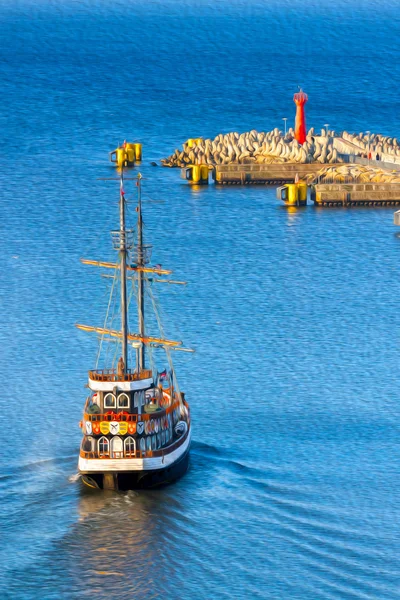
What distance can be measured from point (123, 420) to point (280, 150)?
285ft

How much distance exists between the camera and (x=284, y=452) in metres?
76.9

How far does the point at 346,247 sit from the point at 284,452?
49.9 metres

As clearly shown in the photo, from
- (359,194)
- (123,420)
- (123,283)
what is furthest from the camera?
(359,194)

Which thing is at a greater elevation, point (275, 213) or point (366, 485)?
point (275, 213)

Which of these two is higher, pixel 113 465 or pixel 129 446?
pixel 129 446

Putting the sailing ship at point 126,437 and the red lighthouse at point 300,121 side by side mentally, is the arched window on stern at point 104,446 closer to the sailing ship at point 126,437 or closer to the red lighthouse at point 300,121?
A: the sailing ship at point 126,437

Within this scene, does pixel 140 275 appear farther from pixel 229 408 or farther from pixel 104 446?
pixel 104 446

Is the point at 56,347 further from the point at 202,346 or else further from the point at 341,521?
the point at 341,521

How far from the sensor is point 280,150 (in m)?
155

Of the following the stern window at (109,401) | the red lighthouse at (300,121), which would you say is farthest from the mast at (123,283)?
the red lighthouse at (300,121)

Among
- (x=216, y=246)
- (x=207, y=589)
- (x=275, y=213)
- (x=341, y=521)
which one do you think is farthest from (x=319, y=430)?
(x=275, y=213)

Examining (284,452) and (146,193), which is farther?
(146,193)

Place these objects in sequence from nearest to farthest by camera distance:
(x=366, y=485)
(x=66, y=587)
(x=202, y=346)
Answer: (x=66, y=587)
(x=366, y=485)
(x=202, y=346)

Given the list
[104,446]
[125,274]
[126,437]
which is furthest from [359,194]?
[104,446]
